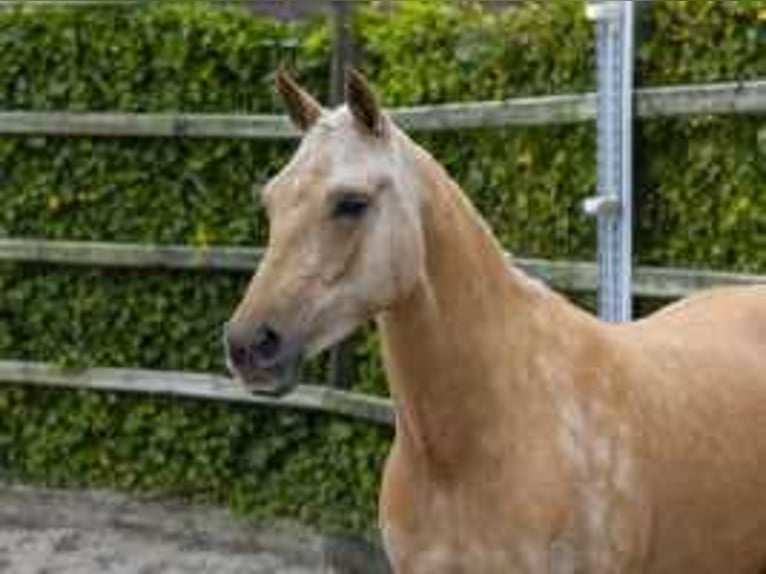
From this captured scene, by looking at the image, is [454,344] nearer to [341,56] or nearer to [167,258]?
[341,56]

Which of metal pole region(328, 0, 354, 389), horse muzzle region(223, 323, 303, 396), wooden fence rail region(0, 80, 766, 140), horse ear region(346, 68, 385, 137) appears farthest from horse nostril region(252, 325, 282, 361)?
metal pole region(328, 0, 354, 389)

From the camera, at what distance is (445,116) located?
773 cm

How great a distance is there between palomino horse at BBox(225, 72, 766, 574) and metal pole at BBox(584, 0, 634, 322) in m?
1.52

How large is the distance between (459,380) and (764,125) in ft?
6.29

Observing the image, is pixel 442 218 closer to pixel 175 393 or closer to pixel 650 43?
pixel 650 43

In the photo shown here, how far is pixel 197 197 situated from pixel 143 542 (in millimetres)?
1432

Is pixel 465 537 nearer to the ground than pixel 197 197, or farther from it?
nearer to the ground

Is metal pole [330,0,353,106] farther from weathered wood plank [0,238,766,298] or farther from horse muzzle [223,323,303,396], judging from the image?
horse muzzle [223,323,303,396]

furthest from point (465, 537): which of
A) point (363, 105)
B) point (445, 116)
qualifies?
point (445, 116)

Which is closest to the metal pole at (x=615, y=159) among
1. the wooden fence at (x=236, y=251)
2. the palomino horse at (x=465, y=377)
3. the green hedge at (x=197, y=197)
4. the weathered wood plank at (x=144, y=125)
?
the wooden fence at (x=236, y=251)

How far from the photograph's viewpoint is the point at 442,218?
16.3ft

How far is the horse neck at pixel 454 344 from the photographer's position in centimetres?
498

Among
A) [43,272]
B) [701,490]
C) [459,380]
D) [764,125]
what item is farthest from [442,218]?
[43,272]

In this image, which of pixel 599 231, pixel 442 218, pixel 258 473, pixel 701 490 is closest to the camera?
pixel 442 218
